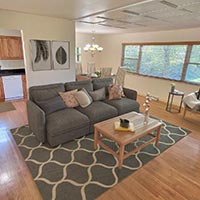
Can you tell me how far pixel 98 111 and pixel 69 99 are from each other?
2.17 ft

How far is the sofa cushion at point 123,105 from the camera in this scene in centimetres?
357

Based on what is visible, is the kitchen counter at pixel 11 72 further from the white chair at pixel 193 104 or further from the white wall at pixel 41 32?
the white chair at pixel 193 104

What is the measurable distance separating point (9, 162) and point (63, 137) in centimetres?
86

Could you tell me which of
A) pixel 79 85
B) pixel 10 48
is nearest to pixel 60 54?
pixel 79 85

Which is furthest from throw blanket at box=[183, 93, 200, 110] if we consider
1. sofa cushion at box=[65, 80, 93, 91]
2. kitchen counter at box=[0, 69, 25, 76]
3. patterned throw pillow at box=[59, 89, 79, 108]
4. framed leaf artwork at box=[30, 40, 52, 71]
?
kitchen counter at box=[0, 69, 25, 76]

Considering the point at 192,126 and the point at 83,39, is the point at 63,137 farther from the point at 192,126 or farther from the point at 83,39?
the point at 83,39

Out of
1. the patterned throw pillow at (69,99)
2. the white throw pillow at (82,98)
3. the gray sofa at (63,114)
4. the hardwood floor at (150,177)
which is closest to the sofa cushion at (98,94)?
the gray sofa at (63,114)

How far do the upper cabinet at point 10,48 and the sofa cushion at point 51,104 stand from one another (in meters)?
3.39

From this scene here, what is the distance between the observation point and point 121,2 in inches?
97.7

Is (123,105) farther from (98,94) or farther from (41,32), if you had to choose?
(41,32)

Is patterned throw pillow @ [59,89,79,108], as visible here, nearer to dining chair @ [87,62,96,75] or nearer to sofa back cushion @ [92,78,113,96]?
sofa back cushion @ [92,78,113,96]

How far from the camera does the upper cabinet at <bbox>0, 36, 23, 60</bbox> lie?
16.9 ft

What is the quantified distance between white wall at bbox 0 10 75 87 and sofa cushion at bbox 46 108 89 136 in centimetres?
168

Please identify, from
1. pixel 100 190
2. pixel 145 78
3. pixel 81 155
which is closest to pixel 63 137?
pixel 81 155
